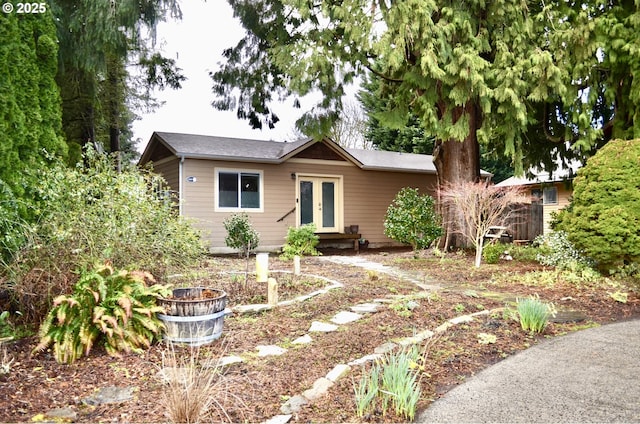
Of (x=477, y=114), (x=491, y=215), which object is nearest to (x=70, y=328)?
(x=491, y=215)

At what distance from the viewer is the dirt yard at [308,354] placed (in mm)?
2498

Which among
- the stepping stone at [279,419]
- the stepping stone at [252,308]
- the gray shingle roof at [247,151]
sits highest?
the gray shingle roof at [247,151]

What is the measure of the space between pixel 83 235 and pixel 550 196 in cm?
1722

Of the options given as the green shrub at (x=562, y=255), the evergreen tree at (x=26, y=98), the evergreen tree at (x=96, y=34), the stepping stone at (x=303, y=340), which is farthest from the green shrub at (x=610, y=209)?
the evergreen tree at (x=96, y=34)

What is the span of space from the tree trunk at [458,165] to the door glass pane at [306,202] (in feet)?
13.6

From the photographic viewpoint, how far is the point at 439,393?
109 inches

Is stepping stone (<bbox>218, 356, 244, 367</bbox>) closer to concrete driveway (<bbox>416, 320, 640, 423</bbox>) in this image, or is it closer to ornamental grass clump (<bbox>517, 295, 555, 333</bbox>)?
concrete driveway (<bbox>416, 320, 640, 423</bbox>)

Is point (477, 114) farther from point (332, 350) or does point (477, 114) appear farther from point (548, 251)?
point (332, 350)

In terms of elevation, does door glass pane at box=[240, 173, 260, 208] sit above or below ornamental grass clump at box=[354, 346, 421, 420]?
above

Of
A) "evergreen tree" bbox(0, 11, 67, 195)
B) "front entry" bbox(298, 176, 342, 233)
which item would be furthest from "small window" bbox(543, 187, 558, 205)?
"evergreen tree" bbox(0, 11, 67, 195)

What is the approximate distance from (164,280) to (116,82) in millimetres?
11816

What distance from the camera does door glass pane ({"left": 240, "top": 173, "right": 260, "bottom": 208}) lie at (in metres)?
12.2

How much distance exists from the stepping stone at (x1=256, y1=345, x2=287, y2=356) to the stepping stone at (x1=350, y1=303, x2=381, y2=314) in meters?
1.37

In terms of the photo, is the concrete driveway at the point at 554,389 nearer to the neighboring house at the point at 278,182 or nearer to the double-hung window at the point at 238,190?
the neighboring house at the point at 278,182
